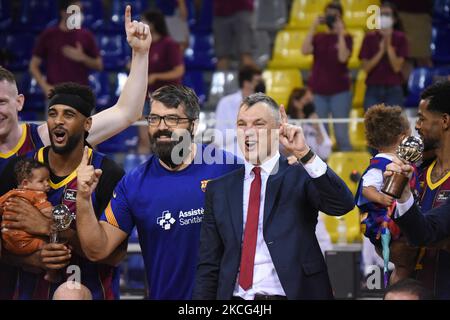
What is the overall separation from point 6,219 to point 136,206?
734mm

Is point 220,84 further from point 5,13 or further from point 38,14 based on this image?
point 5,13

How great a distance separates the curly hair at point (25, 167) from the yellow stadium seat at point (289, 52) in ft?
23.8

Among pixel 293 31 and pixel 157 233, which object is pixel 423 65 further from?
pixel 157 233

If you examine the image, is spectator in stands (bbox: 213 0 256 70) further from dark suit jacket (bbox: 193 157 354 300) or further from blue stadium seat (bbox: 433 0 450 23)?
dark suit jacket (bbox: 193 157 354 300)

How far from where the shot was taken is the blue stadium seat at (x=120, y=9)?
13742mm

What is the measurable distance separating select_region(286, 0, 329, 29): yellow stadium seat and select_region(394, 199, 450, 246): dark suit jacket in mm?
8247

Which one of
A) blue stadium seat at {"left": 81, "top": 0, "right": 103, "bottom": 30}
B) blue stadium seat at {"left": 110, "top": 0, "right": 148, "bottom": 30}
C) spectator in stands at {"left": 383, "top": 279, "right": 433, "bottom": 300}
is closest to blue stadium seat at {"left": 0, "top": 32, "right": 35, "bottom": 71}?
blue stadium seat at {"left": 81, "top": 0, "right": 103, "bottom": 30}

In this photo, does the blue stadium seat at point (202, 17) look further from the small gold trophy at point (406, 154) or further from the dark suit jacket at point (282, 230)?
the small gold trophy at point (406, 154)

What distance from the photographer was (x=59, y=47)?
1142 cm

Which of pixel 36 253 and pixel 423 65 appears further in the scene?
pixel 423 65
